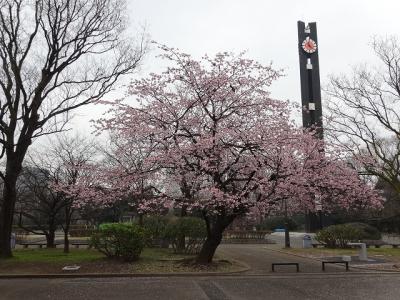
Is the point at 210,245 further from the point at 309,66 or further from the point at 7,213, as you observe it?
the point at 309,66

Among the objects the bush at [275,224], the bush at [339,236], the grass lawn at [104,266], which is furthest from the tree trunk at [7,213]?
the bush at [275,224]

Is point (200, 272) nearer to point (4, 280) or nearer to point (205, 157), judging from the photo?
point (205, 157)

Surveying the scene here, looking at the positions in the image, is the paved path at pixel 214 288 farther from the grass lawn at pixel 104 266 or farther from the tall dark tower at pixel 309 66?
the tall dark tower at pixel 309 66

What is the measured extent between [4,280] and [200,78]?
1003 cm

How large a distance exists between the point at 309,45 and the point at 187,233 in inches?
1193

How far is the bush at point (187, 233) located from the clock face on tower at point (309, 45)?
2908 centimetres

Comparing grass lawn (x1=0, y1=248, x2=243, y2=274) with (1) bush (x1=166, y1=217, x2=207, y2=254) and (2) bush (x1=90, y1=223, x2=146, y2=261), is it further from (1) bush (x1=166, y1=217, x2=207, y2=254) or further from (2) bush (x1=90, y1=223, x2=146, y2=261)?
(1) bush (x1=166, y1=217, x2=207, y2=254)

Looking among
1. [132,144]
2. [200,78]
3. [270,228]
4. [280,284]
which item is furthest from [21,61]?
[270,228]

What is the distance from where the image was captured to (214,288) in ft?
44.5

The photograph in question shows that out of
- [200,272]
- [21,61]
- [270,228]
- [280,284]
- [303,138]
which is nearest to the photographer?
[280,284]

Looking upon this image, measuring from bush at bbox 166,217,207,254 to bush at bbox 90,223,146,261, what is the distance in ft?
11.9

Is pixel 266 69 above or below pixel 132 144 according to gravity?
above

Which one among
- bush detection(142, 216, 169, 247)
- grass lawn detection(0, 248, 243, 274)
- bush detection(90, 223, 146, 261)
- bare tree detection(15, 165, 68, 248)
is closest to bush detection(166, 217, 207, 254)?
bush detection(142, 216, 169, 247)

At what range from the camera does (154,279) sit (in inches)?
622
